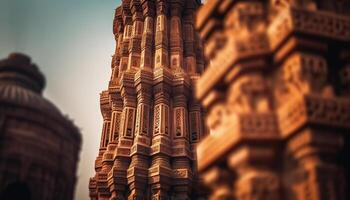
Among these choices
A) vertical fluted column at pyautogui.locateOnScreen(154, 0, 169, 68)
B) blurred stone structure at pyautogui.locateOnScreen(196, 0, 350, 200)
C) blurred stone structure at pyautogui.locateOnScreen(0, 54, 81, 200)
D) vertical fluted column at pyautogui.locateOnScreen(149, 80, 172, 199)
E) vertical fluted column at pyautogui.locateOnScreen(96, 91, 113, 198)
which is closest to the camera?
blurred stone structure at pyautogui.locateOnScreen(196, 0, 350, 200)

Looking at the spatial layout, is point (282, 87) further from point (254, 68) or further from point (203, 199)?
point (203, 199)

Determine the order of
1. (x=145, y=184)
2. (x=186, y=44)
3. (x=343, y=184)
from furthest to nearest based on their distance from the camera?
(x=186, y=44), (x=145, y=184), (x=343, y=184)

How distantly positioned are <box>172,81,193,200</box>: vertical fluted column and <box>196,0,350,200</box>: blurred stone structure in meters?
7.88

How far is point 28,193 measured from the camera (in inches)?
364

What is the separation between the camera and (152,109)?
1290 cm

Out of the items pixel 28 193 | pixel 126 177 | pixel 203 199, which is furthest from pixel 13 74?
pixel 203 199

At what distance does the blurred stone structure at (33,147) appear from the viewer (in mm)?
9148

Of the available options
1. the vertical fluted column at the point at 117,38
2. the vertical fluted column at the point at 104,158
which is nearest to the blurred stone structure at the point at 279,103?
the vertical fluted column at the point at 104,158

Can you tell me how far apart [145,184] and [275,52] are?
8.62 meters

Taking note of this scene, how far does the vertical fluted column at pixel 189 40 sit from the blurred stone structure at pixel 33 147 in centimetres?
555

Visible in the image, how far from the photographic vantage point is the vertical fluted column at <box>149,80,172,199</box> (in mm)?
10789

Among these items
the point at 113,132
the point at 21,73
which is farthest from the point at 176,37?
the point at 21,73

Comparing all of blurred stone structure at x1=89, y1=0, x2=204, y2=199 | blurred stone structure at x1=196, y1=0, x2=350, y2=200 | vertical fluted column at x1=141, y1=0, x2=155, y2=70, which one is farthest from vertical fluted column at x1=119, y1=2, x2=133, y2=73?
blurred stone structure at x1=196, y1=0, x2=350, y2=200

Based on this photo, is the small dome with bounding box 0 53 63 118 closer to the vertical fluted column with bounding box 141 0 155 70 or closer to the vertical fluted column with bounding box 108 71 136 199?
the vertical fluted column with bounding box 108 71 136 199
